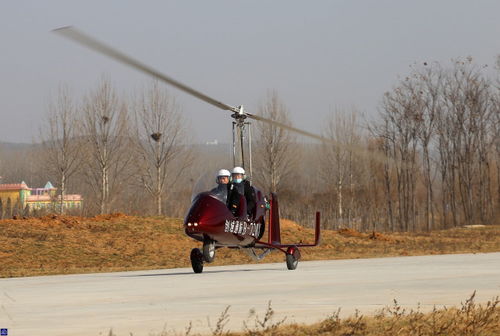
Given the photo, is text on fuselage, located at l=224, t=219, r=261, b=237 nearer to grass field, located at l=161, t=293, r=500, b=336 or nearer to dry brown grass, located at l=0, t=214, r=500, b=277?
dry brown grass, located at l=0, t=214, r=500, b=277

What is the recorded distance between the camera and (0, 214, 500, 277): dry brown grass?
28.1m

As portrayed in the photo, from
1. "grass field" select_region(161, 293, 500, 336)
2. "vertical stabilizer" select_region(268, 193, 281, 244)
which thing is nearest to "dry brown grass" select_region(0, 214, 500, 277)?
"vertical stabilizer" select_region(268, 193, 281, 244)

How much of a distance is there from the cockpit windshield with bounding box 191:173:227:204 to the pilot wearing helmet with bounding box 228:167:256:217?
0.71 feet

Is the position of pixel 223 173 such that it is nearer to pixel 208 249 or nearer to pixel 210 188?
pixel 210 188

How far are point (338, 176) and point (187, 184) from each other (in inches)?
524

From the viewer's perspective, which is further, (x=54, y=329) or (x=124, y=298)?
(x=124, y=298)

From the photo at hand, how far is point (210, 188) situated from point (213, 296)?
6.20 metres

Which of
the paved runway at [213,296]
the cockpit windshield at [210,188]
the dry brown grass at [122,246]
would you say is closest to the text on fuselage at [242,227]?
the cockpit windshield at [210,188]

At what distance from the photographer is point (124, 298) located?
13.4 metres

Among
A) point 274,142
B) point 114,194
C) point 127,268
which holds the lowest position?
point 127,268

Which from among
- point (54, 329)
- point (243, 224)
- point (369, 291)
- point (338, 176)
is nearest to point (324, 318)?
point (54, 329)

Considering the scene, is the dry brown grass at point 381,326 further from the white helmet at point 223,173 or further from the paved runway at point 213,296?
the white helmet at point 223,173

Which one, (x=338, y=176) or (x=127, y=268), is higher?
(x=338, y=176)

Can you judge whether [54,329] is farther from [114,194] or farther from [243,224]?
[114,194]
